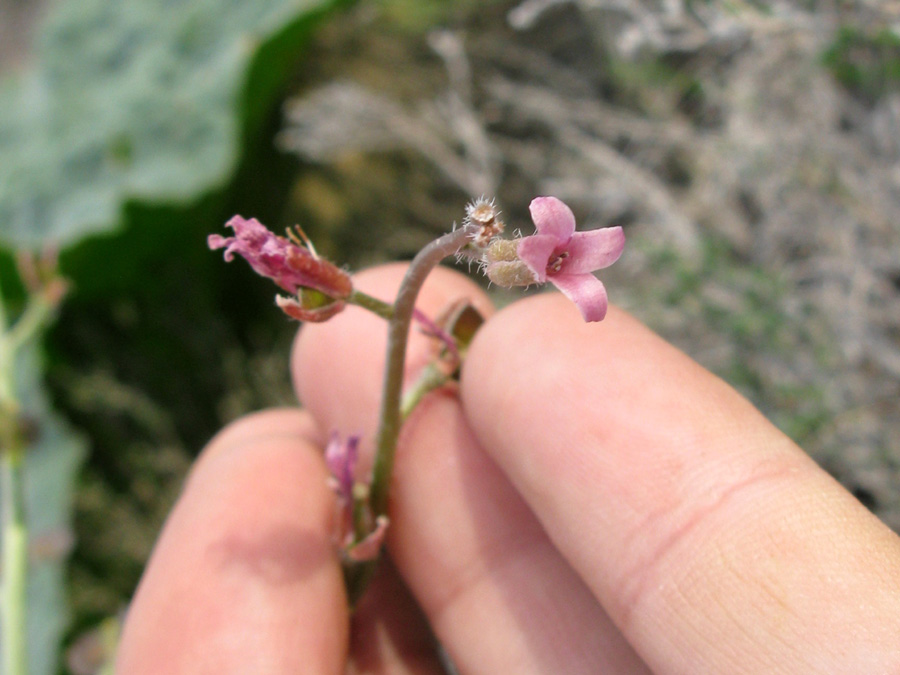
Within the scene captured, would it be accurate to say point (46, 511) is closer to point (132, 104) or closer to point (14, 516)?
point (14, 516)

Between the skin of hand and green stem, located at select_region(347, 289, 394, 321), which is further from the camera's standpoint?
green stem, located at select_region(347, 289, 394, 321)

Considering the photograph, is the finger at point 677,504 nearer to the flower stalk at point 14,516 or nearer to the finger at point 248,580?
the finger at point 248,580

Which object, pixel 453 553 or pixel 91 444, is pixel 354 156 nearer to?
pixel 91 444

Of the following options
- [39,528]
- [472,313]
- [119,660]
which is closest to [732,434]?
[472,313]

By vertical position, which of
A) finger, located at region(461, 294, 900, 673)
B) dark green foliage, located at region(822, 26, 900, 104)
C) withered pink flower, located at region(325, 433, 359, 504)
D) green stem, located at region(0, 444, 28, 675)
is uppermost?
dark green foliage, located at region(822, 26, 900, 104)

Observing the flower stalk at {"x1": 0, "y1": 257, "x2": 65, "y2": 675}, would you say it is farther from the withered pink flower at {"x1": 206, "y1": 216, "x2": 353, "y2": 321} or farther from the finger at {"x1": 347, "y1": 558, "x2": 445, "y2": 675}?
the withered pink flower at {"x1": 206, "y1": 216, "x2": 353, "y2": 321}

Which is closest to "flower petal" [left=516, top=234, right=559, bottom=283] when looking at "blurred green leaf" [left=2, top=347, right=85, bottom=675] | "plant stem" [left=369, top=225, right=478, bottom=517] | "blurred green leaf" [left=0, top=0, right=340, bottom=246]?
"plant stem" [left=369, top=225, right=478, bottom=517]

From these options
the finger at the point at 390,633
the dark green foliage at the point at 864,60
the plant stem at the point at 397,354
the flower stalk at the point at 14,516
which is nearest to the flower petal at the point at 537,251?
the plant stem at the point at 397,354

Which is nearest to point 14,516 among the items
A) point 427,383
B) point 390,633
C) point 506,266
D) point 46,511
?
point 46,511
